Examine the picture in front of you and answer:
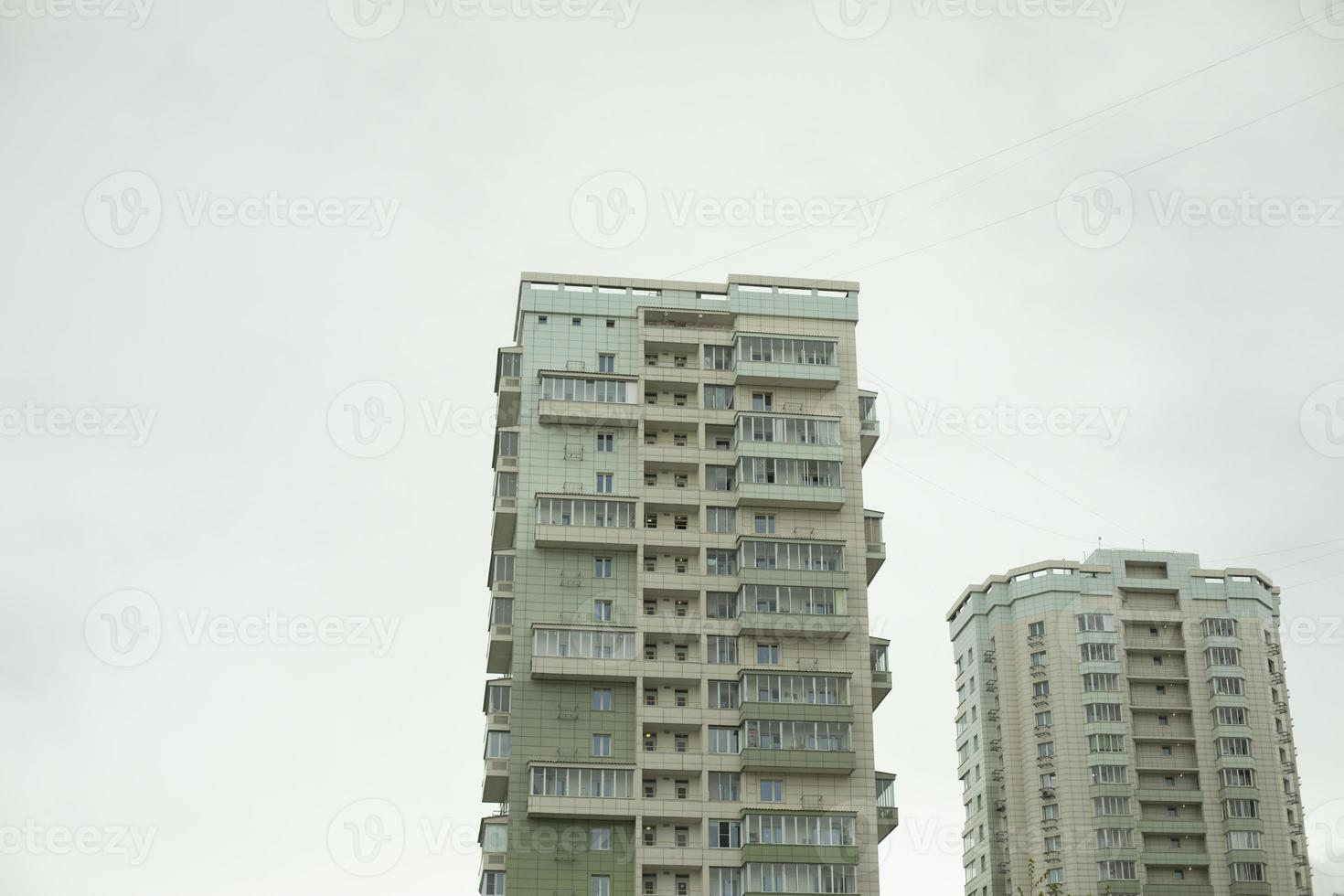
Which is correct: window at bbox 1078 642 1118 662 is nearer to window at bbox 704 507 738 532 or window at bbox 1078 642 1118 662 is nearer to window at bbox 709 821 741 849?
window at bbox 704 507 738 532

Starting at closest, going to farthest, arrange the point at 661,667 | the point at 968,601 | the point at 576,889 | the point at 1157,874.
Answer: the point at 576,889 → the point at 661,667 → the point at 1157,874 → the point at 968,601

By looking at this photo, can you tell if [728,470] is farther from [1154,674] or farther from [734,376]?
[1154,674]

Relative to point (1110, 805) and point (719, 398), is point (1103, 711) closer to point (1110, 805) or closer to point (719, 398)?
point (1110, 805)

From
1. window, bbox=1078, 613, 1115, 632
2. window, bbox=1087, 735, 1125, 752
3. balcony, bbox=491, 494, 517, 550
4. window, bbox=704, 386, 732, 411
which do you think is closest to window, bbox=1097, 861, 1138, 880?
window, bbox=1087, 735, 1125, 752

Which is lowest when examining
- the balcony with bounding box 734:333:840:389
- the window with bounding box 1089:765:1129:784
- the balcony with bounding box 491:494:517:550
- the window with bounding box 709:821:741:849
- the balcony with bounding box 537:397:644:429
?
the window with bounding box 709:821:741:849

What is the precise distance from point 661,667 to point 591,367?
18.9 meters

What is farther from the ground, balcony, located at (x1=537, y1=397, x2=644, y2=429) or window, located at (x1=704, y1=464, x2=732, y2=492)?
balcony, located at (x1=537, y1=397, x2=644, y2=429)

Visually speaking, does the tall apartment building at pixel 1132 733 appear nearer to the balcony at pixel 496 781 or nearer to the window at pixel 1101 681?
the window at pixel 1101 681

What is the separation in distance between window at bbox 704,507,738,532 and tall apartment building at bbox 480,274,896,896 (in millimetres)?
106

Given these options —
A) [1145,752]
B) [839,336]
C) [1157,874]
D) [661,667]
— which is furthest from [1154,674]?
[661,667]

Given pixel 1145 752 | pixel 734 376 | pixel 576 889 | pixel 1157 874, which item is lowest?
pixel 576 889

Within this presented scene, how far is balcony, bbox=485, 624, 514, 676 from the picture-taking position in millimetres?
88562

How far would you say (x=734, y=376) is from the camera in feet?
316

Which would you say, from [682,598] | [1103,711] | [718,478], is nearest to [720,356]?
[718,478]
